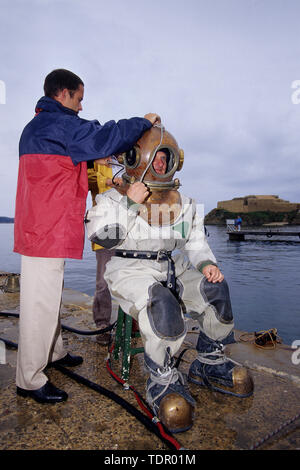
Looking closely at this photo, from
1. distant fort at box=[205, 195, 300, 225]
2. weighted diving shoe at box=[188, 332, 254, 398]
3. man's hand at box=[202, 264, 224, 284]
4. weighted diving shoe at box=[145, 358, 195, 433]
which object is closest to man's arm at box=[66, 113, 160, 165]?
man's hand at box=[202, 264, 224, 284]

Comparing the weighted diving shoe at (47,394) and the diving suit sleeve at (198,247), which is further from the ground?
the diving suit sleeve at (198,247)

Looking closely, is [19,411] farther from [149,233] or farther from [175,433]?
[149,233]

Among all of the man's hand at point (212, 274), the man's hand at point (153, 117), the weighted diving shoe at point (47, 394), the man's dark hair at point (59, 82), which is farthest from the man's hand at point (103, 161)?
the weighted diving shoe at point (47, 394)

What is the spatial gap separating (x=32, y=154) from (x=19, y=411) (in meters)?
1.74

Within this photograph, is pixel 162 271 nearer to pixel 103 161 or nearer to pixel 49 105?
pixel 103 161

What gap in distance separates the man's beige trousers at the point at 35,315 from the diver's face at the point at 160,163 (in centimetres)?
99

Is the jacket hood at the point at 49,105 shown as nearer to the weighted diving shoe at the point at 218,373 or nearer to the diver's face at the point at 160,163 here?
the diver's face at the point at 160,163

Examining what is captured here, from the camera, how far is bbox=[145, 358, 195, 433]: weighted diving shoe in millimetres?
1797

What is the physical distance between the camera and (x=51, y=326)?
2.20 meters

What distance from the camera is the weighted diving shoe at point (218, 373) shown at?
2217mm

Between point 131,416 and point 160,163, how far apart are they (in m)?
1.76

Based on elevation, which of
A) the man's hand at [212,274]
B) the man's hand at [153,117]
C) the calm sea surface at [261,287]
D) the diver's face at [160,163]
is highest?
the man's hand at [153,117]

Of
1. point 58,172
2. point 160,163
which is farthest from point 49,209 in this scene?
point 160,163

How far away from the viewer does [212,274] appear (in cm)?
233
